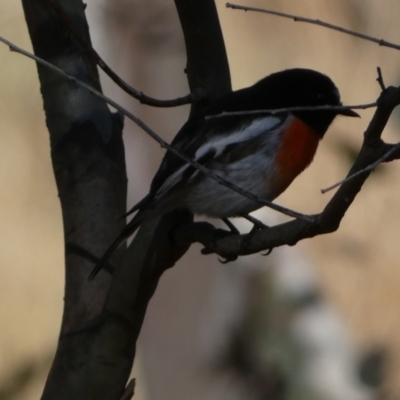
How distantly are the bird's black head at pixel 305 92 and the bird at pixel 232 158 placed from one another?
6cm

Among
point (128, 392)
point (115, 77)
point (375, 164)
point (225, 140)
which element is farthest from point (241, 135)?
point (375, 164)

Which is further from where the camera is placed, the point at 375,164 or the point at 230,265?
the point at 230,265

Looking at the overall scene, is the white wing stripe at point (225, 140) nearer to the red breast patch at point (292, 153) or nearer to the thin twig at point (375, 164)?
the red breast patch at point (292, 153)

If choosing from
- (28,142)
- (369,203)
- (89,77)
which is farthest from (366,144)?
(28,142)

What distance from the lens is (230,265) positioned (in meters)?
5.27

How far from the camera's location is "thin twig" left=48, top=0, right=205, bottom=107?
194 centimetres

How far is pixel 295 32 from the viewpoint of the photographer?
4918mm

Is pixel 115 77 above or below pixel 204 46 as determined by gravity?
below

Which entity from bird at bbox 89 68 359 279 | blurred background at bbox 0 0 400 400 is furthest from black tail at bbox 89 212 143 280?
blurred background at bbox 0 0 400 400

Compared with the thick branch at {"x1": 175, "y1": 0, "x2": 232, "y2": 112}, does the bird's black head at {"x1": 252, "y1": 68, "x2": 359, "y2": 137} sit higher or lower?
higher

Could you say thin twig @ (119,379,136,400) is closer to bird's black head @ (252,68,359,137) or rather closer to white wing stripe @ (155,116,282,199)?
white wing stripe @ (155,116,282,199)

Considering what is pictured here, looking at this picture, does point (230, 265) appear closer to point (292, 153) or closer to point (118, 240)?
point (292, 153)

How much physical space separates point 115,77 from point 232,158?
0.84 meters

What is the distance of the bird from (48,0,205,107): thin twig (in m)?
0.10
